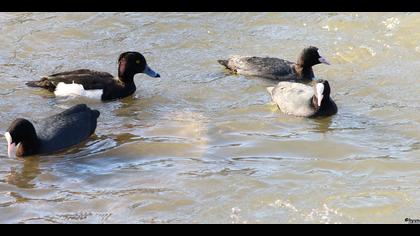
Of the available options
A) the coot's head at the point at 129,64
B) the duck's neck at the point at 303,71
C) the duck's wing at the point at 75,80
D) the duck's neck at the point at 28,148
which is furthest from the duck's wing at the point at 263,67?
the duck's neck at the point at 28,148

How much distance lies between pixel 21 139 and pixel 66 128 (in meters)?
0.71

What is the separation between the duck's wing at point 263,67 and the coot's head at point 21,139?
4123mm

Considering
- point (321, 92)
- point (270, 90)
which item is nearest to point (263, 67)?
point (270, 90)

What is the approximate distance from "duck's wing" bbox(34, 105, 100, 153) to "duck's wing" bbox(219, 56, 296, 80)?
3.05m

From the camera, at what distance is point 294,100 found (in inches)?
432

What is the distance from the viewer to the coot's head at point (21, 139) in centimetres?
909

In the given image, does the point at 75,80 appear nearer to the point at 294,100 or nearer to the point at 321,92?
the point at 294,100

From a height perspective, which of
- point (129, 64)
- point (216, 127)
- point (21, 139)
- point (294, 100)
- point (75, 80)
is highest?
point (129, 64)

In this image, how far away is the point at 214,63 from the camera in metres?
13.1

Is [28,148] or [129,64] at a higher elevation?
[129,64]

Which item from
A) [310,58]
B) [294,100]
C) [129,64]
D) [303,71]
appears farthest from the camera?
[303,71]

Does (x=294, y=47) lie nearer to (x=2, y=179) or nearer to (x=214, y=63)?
(x=214, y=63)

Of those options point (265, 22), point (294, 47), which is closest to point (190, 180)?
point (294, 47)

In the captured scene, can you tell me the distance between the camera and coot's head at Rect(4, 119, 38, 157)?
29.8 feet
